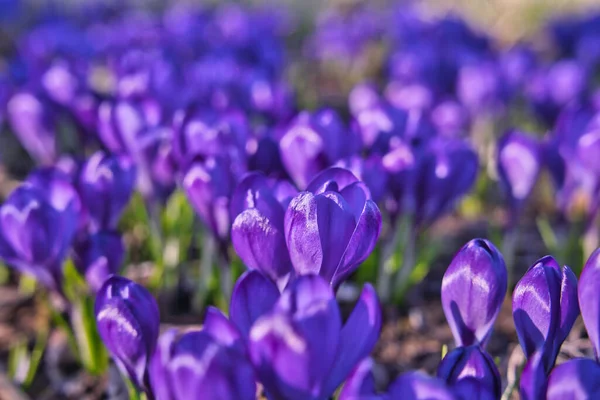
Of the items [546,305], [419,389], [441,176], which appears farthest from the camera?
[441,176]

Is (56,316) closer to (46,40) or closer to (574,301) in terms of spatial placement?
(574,301)

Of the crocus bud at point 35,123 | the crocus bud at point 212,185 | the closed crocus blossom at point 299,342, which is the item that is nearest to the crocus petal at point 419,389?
the closed crocus blossom at point 299,342

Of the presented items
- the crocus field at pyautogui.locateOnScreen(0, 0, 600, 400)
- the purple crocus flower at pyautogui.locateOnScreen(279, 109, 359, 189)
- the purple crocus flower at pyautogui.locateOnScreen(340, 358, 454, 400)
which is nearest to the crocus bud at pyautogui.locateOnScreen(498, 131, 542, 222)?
the crocus field at pyautogui.locateOnScreen(0, 0, 600, 400)

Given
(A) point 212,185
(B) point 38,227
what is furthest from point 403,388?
(B) point 38,227

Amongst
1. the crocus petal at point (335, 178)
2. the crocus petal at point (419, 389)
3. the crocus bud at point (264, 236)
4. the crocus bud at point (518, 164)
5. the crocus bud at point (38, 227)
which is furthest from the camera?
the crocus bud at point (518, 164)

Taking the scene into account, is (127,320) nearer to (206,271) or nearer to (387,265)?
(206,271)

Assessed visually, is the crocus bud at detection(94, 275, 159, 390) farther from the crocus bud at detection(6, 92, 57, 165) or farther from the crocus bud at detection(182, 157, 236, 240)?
the crocus bud at detection(6, 92, 57, 165)

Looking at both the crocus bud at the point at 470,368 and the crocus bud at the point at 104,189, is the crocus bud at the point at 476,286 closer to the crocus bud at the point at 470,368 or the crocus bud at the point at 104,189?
the crocus bud at the point at 470,368
